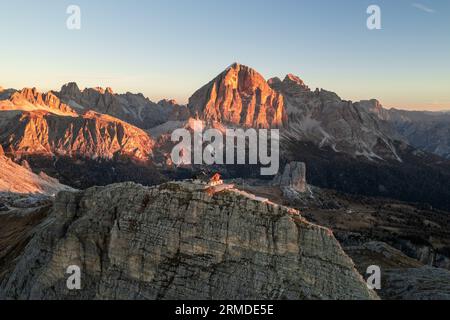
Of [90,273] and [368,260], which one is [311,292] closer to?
[90,273]

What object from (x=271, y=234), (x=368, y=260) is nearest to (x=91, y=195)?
(x=271, y=234)

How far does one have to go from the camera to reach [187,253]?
57156 mm

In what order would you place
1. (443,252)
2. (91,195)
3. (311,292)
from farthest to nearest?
(443,252) → (91,195) → (311,292)

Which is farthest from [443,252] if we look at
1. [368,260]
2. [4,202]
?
[4,202]

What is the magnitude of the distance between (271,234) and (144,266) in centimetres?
1629

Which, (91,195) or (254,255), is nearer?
(254,255)

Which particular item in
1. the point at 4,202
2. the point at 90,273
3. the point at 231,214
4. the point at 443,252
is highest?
the point at 231,214

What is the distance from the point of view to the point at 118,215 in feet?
209

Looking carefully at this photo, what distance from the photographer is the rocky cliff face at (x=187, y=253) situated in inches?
2078

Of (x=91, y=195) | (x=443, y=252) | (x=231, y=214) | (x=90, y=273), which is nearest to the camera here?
(x=231, y=214)

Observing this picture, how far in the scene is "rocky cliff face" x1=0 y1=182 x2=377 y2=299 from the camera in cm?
5278

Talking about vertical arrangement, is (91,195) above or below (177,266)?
above

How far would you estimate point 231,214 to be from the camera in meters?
56.3
